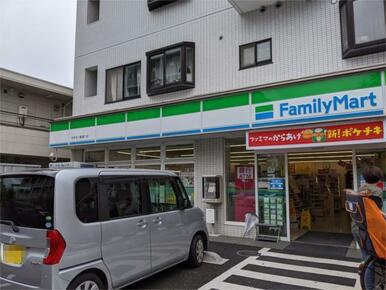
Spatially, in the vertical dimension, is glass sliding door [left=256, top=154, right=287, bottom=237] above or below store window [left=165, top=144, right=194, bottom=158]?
below

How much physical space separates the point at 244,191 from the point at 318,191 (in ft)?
17.1

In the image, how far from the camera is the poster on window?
9008mm

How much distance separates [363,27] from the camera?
7371 mm

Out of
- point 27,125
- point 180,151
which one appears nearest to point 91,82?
point 27,125

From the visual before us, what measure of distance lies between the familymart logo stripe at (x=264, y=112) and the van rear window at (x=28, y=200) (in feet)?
17.7

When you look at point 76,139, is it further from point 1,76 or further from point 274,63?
point 274,63

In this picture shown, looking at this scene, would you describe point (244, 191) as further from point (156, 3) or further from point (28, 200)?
point (156, 3)

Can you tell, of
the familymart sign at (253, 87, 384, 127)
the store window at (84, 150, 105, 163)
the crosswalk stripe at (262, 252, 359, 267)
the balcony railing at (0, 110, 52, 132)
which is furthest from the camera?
the balcony railing at (0, 110, 52, 132)

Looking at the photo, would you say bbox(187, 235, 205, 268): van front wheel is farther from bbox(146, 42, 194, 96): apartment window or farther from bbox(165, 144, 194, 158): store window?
bbox(146, 42, 194, 96): apartment window

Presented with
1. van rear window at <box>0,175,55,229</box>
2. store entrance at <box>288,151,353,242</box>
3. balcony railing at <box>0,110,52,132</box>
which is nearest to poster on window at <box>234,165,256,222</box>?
store entrance at <box>288,151,353,242</box>

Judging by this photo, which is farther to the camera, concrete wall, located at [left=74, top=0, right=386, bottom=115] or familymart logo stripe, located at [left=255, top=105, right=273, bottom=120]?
concrete wall, located at [left=74, top=0, right=386, bottom=115]

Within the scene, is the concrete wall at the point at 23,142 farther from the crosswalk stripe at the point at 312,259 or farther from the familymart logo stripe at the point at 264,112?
the crosswalk stripe at the point at 312,259

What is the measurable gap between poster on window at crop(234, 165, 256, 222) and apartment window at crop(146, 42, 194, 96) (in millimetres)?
3230

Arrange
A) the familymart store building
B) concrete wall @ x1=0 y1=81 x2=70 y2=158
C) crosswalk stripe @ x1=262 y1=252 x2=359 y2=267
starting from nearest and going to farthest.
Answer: crosswalk stripe @ x1=262 y1=252 x2=359 y2=267
the familymart store building
concrete wall @ x1=0 y1=81 x2=70 y2=158
